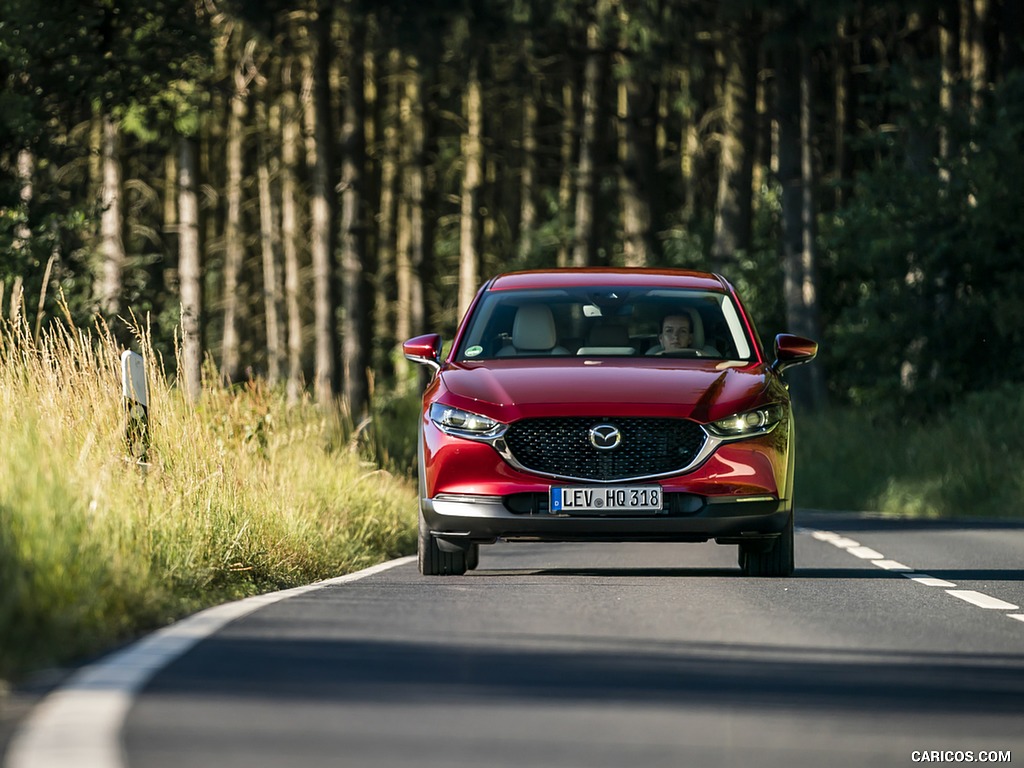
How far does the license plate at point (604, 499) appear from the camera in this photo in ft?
40.4

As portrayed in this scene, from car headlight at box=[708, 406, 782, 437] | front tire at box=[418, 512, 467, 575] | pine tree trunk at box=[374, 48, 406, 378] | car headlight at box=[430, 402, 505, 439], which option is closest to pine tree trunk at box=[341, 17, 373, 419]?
pine tree trunk at box=[374, 48, 406, 378]

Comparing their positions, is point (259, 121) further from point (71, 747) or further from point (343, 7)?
point (71, 747)

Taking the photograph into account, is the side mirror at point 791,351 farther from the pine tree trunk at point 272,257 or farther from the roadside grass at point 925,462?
the pine tree trunk at point 272,257

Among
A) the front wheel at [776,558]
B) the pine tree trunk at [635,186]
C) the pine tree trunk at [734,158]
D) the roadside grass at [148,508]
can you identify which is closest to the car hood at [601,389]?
the front wheel at [776,558]

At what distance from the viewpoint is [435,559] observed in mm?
13117

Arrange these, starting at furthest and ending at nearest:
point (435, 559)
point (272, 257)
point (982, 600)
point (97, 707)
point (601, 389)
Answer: point (272, 257) < point (435, 559) < point (601, 389) < point (982, 600) < point (97, 707)

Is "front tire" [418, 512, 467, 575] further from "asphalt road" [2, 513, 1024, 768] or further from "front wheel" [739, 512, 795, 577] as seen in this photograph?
"front wheel" [739, 512, 795, 577]

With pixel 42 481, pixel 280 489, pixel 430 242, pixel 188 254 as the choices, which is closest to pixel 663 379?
pixel 280 489

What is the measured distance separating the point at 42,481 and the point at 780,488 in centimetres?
458

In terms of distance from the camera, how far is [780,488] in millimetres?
12664

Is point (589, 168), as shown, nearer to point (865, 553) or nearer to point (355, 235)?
point (355, 235)

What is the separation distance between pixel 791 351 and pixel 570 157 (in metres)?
41.5

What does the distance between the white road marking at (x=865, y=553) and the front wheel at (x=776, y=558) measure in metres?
2.48

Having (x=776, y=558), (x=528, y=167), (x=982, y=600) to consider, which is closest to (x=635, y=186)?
(x=528, y=167)
